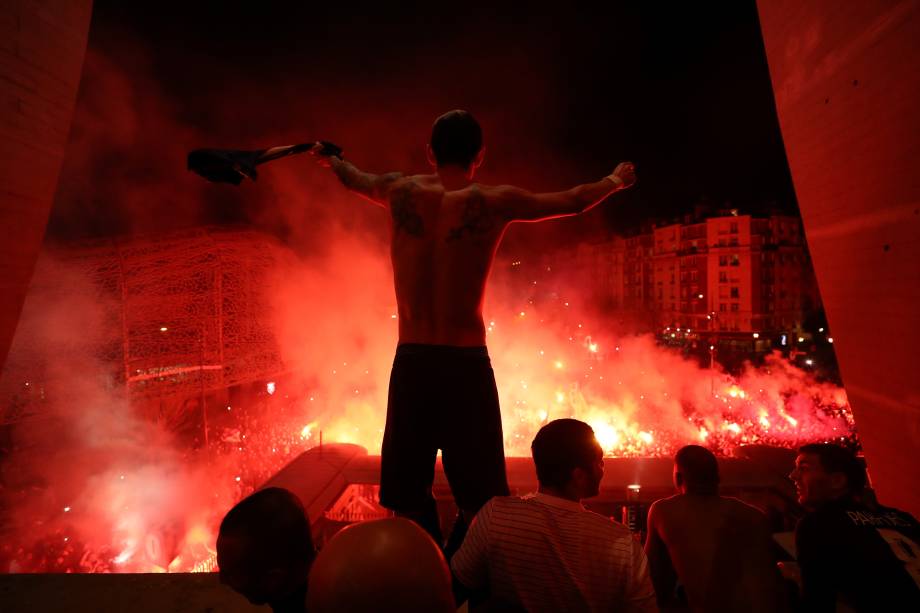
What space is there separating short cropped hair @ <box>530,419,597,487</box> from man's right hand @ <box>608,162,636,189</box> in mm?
1139

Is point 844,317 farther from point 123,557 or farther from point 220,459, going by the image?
point 220,459

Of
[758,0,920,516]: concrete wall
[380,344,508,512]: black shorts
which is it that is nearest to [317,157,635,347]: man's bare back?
[380,344,508,512]: black shorts

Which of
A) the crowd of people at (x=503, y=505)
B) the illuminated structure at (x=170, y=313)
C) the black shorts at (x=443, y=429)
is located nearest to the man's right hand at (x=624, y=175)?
the crowd of people at (x=503, y=505)

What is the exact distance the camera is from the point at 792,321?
39.8 meters

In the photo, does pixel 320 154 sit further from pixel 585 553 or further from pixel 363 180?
pixel 585 553

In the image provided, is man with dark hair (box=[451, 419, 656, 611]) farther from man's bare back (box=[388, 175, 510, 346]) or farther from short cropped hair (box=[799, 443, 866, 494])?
short cropped hair (box=[799, 443, 866, 494])

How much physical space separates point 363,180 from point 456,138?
482 mm

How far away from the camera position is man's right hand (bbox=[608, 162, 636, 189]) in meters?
2.20

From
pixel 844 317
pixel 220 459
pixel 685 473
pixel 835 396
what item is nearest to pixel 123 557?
pixel 220 459

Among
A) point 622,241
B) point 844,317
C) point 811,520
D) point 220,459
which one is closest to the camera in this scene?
point 811,520

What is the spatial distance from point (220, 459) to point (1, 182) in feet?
52.9

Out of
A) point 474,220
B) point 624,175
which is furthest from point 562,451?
point 624,175

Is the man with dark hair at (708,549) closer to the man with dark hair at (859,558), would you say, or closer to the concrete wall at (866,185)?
the man with dark hair at (859,558)

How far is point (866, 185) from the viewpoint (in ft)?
8.64
